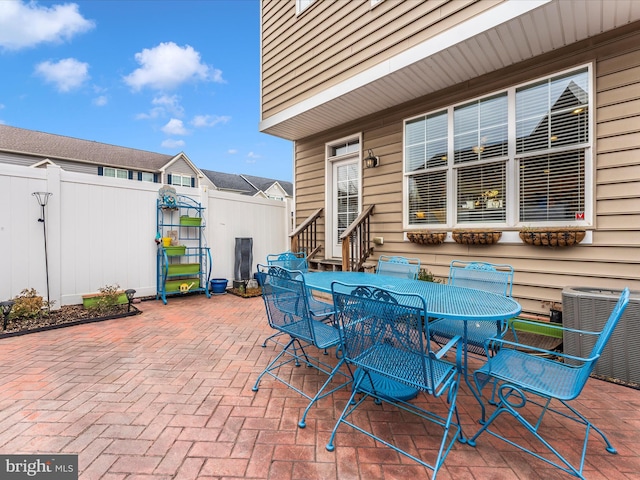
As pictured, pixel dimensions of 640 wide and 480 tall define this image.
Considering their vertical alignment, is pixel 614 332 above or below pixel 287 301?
below

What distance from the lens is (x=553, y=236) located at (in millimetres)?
3244

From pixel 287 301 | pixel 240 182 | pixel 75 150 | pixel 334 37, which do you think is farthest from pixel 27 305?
pixel 240 182

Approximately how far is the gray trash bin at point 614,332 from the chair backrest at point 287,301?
233cm

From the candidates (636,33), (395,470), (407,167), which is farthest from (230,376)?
(636,33)

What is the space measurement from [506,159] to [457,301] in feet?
Answer: 8.10

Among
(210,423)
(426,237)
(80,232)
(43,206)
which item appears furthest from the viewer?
(80,232)

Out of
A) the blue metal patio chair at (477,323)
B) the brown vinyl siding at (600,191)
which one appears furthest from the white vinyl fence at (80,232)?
the blue metal patio chair at (477,323)

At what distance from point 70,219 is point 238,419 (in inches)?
170

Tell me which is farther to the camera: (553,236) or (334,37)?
(334,37)

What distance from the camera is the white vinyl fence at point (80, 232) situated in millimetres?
4000

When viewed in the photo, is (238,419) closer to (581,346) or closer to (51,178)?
(581,346)

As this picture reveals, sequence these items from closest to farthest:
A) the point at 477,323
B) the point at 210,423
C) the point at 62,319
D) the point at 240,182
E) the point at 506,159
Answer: the point at 210,423 < the point at 477,323 < the point at 506,159 < the point at 62,319 < the point at 240,182

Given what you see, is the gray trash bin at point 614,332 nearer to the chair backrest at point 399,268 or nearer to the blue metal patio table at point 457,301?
the blue metal patio table at point 457,301

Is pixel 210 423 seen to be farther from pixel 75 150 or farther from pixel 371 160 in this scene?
pixel 75 150
